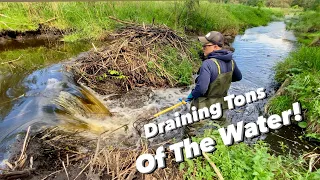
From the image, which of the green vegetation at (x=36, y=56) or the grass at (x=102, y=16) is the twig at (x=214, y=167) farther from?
the grass at (x=102, y=16)

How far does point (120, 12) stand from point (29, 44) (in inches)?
207

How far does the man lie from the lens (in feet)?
12.4

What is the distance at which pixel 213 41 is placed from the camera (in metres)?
3.76

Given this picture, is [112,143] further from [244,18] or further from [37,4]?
[244,18]

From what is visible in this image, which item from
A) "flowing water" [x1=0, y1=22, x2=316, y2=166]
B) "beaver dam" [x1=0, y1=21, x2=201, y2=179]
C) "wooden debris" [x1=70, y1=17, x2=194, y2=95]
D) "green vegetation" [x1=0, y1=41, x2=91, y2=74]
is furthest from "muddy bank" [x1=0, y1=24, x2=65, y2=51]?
"beaver dam" [x1=0, y1=21, x2=201, y2=179]

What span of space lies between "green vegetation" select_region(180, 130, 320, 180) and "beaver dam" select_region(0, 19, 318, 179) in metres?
0.25

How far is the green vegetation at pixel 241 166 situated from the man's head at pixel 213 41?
1405 millimetres

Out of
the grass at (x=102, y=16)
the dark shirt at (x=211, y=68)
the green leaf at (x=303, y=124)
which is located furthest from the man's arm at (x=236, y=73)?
the grass at (x=102, y=16)

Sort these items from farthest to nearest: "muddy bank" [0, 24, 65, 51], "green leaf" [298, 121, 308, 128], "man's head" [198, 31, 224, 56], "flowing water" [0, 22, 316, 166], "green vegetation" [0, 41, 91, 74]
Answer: "muddy bank" [0, 24, 65, 51], "green vegetation" [0, 41, 91, 74], "green leaf" [298, 121, 308, 128], "flowing water" [0, 22, 316, 166], "man's head" [198, 31, 224, 56]

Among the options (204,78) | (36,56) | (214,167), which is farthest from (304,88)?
(36,56)

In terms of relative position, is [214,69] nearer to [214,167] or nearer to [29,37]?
[214,167]

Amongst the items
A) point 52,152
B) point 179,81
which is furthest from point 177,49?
point 52,152

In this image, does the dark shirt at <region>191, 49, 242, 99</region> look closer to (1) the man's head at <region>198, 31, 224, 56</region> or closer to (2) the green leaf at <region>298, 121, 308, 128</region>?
(1) the man's head at <region>198, 31, 224, 56</region>

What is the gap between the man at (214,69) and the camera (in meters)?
3.78
